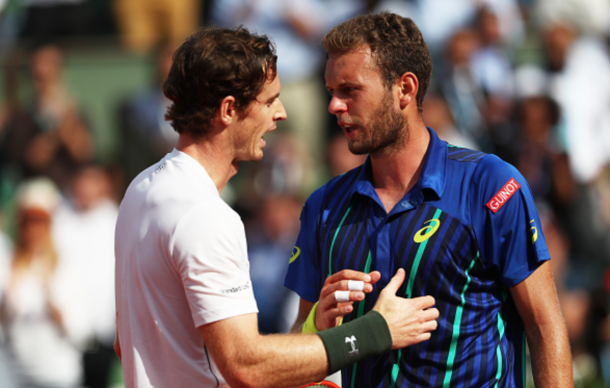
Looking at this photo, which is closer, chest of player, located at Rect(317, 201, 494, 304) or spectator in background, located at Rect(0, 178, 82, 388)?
chest of player, located at Rect(317, 201, 494, 304)

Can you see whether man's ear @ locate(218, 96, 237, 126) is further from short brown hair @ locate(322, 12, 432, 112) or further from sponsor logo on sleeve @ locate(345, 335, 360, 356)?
sponsor logo on sleeve @ locate(345, 335, 360, 356)

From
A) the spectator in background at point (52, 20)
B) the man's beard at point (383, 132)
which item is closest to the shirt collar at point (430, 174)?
the man's beard at point (383, 132)

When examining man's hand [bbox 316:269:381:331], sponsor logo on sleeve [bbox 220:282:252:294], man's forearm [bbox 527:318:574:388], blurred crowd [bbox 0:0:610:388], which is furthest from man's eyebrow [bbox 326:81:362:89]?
blurred crowd [bbox 0:0:610:388]

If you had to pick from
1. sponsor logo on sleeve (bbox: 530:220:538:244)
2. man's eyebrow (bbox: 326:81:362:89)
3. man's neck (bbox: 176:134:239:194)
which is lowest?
sponsor logo on sleeve (bbox: 530:220:538:244)

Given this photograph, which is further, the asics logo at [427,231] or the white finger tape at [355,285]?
the asics logo at [427,231]

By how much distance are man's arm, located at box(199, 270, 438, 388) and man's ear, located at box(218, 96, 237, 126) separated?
70 cm

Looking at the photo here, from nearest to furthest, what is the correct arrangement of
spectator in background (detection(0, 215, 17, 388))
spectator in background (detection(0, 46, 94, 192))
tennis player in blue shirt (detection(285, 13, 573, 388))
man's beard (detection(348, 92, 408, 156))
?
tennis player in blue shirt (detection(285, 13, 573, 388)) < man's beard (detection(348, 92, 408, 156)) < spectator in background (detection(0, 215, 17, 388)) < spectator in background (detection(0, 46, 94, 192))

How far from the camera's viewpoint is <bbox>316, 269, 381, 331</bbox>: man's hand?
2.54m

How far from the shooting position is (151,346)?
2465 millimetres

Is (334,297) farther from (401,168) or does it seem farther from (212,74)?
(212,74)

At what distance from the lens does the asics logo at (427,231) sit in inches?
104

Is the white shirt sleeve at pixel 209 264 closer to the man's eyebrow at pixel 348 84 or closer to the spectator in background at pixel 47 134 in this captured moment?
the man's eyebrow at pixel 348 84

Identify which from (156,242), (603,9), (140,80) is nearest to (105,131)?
(140,80)

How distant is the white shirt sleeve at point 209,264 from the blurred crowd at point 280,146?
386cm
